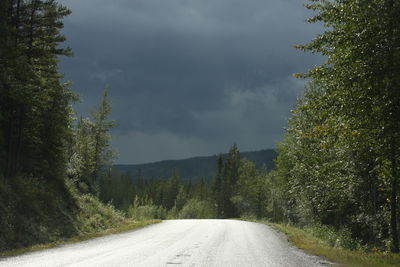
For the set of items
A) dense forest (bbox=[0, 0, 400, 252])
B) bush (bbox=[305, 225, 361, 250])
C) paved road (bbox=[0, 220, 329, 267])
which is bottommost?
bush (bbox=[305, 225, 361, 250])

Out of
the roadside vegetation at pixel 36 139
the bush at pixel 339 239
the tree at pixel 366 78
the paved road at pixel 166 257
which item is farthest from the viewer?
the bush at pixel 339 239

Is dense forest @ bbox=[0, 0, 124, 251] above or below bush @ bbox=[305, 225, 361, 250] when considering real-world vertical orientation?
above

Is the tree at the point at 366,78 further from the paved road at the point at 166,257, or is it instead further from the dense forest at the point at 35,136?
the dense forest at the point at 35,136

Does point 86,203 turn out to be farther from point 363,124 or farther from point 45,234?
point 363,124

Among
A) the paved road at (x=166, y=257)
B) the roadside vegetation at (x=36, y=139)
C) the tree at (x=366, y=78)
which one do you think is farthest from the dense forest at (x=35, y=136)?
the tree at (x=366, y=78)

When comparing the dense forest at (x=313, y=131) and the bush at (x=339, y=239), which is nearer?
the dense forest at (x=313, y=131)

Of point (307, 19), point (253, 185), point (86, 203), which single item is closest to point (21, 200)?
point (86, 203)

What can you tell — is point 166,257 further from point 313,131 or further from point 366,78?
point 366,78

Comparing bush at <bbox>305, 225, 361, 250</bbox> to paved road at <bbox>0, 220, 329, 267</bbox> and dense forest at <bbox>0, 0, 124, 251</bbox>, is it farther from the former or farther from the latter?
dense forest at <bbox>0, 0, 124, 251</bbox>

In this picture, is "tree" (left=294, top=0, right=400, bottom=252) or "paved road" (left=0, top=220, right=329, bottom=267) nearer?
"paved road" (left=0, top=220, right=329, bottom=267)

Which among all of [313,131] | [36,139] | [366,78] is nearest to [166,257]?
[313,131]

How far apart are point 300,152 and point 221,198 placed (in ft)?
258

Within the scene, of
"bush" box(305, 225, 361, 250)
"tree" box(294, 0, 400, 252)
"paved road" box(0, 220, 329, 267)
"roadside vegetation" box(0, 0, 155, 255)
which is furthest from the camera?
"bush" box(305, 225, 361, 250)

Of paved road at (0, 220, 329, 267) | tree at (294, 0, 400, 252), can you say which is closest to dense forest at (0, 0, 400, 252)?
tree at (294, 0, 400, 252)
